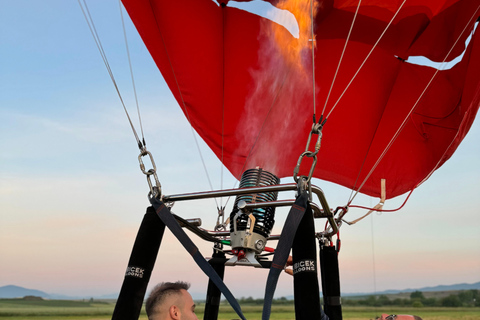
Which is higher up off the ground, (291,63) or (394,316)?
(291,63)

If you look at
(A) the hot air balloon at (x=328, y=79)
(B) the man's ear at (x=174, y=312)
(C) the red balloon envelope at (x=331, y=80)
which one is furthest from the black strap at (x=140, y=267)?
(C) the red balloon envelope at (x=331, y=80)

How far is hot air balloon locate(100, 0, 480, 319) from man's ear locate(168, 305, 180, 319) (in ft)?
6.30

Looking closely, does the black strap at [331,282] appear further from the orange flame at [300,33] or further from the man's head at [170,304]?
the orange flame at [300,33]

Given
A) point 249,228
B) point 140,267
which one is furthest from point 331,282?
point 140,267

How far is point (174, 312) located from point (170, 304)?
0.04 m

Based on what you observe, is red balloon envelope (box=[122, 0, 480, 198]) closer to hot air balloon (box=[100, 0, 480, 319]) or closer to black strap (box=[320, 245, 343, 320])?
hot air balloon (box=[100, 0, 480, 319])

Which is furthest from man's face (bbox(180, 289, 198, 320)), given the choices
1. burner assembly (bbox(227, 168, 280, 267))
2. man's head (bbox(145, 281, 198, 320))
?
burner assembly (bbox(227, 168, 280, 267))

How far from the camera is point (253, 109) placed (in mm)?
4637

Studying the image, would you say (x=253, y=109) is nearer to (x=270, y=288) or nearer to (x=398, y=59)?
(x=398, y=59)

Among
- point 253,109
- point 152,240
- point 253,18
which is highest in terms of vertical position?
point 253,18

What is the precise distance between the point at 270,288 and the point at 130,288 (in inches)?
20.2

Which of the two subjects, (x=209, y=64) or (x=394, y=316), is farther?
(x=209, y=64)

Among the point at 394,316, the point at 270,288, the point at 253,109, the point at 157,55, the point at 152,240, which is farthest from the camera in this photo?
the point at 253,109

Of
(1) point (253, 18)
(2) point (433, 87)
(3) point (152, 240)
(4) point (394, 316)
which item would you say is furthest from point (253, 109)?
(3) point (152, 240)
